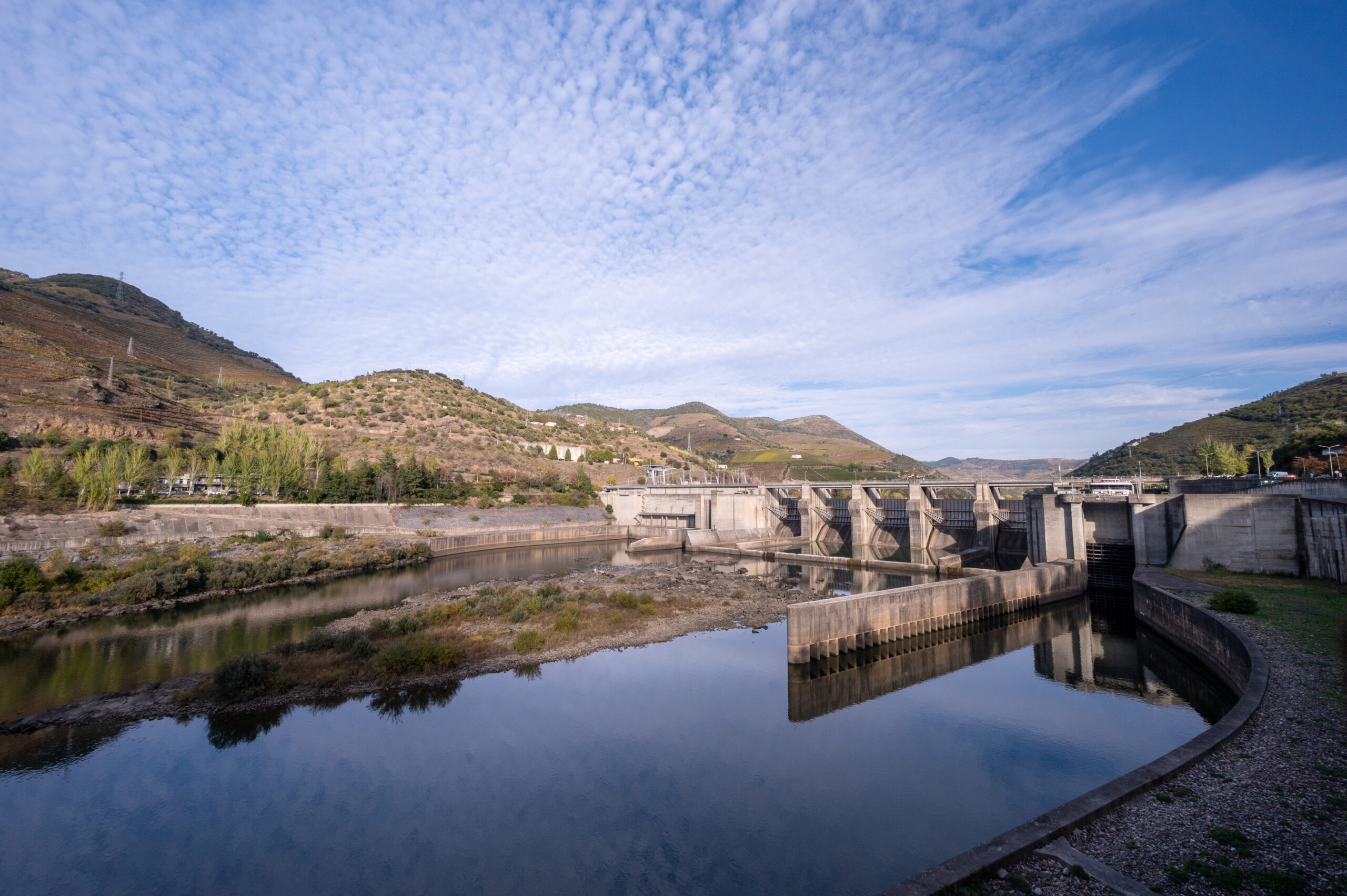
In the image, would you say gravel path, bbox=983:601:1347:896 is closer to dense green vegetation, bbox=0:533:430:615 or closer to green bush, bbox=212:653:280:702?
green bush, bbox=212:653:280:702

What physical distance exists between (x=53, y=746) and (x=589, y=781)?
11982 mm

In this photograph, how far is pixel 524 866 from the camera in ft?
27.3

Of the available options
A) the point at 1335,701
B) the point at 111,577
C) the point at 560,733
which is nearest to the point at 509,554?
the point at 111,577

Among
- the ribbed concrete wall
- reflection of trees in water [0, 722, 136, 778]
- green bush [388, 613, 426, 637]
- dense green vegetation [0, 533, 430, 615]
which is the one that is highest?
dense green vegetation [0, 533, 430, 615]

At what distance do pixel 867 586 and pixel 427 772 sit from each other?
25.3 metres

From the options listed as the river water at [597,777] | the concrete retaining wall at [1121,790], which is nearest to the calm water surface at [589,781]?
the river water at [597,777]

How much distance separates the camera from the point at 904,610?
62.7 feet

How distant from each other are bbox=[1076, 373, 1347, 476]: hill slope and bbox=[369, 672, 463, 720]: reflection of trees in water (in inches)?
3018

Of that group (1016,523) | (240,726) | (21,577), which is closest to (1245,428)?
(1016,523)

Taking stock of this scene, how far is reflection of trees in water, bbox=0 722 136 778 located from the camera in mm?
10891

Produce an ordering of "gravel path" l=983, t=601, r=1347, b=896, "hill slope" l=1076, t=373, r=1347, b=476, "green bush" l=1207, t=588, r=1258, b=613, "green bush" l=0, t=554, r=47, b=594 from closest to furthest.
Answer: "gravel path" l=983, t=601, r=1347, b=896
"green bush" l=1207, t=588, r=1258, b=613
"green bush" l=0, t=554, r=47, b=594
"hill slope" l=1076, t=373, r=1347, b=476

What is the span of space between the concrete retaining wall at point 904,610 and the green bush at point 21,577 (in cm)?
3016

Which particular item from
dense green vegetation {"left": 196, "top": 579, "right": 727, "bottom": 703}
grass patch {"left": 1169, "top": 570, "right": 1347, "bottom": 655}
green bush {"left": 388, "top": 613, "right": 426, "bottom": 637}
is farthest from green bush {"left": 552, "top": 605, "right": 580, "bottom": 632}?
grass patch {"left": 1169, "top": 570, "right": 1347, "bottom": 655}

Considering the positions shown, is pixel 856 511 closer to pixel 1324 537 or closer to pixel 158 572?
pixel 1324 537
